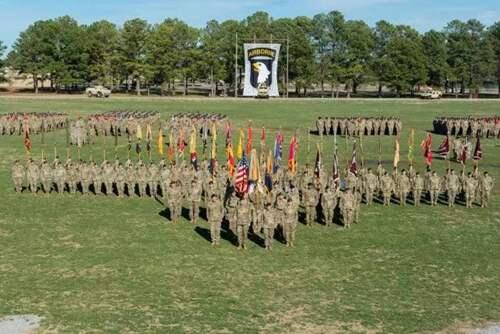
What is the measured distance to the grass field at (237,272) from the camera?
35.9 ft

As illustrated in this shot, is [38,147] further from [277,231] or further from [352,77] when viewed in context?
[352,77]

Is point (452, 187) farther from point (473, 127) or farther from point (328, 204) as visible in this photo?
point (473, 127)

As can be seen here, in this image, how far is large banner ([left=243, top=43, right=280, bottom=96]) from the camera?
6975cm

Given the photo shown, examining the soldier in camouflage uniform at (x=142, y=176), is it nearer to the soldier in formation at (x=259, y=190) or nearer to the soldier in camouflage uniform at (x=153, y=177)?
the soldier in formation at (x=259, y=190)

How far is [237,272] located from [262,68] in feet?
191

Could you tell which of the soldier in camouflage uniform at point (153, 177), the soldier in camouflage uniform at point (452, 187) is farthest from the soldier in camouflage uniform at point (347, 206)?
the soldier in camouflage uniform at point (153, 177)

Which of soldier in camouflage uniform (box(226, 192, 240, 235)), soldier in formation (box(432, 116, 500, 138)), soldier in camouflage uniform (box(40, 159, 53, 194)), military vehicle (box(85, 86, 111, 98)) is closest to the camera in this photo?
soldier in camouflage uniform (box(226, 192, 240, 235))

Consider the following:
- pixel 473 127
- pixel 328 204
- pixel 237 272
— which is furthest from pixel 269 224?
pixel 473 127

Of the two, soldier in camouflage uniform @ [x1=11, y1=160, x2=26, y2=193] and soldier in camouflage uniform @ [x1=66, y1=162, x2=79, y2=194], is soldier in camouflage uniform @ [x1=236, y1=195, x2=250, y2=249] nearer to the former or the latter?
soldier in camouflage uniform @ [x1=66, y1=162, x2=79, y2=194]

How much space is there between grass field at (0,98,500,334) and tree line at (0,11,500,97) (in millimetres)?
59234

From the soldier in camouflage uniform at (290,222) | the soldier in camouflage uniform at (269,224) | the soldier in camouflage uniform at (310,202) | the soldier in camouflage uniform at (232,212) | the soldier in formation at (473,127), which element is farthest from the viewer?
the soldier in formation at (473,127)

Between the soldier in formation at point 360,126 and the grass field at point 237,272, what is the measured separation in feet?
52.6

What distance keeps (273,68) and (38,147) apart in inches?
1664

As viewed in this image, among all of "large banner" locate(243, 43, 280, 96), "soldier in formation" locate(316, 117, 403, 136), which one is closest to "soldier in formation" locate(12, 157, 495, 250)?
"soldier in formation" locate(316, 117, 403, 136)
